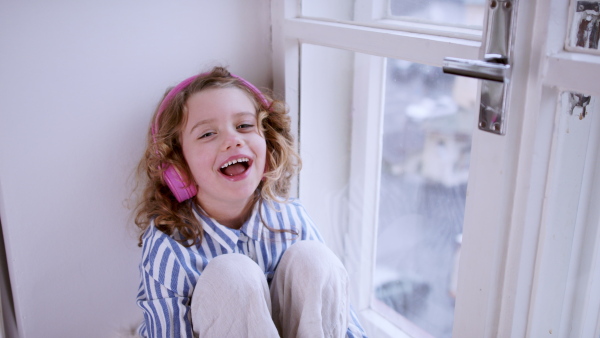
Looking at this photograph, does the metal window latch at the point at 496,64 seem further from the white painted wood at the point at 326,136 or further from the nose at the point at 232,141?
the white painted wood at the point at 326,136

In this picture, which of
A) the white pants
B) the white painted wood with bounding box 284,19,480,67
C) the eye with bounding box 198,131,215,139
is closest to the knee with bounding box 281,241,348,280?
the white pants

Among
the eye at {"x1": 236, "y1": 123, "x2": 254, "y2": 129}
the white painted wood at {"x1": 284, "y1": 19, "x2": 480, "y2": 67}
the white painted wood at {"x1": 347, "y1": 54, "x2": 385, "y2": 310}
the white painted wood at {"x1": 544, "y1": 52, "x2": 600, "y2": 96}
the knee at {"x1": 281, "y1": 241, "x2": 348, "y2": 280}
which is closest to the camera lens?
the white painted wood at {"x1": 544, "y1": 52, "x2": 600, "y2": 96}

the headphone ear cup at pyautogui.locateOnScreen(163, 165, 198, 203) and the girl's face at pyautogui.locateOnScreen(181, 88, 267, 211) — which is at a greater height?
the girl's face at pyautogui.locateOnScreen(181, 88, 267, 211)

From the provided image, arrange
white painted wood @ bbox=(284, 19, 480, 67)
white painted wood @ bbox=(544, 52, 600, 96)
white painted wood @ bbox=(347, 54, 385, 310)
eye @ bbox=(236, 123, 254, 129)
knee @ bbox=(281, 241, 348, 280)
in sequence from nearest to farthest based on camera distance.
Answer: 1. white painted wood @ bbox=(544, 52, 600, 96)
2. white painted wood @ bbox=(284, 19, 480, 67)
3. knee @ bbox=(281, 241, 348, 280)
4. eye @ bbox=(236, 123, 254, 129)
5. white painted wood @ bbox=(347, 54, 385, 310)

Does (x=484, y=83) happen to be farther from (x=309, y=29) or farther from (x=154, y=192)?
(x=154, y=192)

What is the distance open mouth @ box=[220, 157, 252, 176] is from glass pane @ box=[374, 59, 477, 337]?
0.32 m

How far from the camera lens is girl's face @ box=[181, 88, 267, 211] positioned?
1.06 metres

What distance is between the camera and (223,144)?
1057 mm

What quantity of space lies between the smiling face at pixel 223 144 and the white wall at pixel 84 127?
0.17 m

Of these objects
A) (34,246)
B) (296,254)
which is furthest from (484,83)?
(34,246)

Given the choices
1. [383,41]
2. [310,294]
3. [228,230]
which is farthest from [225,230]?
[383,41]

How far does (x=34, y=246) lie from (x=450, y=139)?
820 mm

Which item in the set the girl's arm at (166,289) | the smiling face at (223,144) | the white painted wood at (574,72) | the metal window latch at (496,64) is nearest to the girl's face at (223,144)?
the smiling face at (223,144)

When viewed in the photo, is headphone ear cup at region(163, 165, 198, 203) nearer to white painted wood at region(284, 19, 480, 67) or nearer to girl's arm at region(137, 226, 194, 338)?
girl's arm at region(137, 226, 194, 338)
